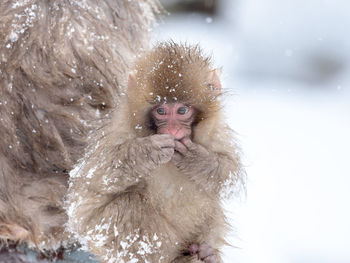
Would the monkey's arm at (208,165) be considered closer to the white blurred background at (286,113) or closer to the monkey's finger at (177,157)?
the monkey's finger at (177,157)

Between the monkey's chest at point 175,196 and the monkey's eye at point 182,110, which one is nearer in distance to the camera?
the monkey's eye at point 182,110

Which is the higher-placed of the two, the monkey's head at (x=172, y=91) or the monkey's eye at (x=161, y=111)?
the monkey's head at (x=172, y=91)

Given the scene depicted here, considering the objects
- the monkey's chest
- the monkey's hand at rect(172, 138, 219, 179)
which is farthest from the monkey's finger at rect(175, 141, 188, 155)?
the monkey's chest

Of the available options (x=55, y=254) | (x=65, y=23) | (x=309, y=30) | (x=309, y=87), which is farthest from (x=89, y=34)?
(x=309, y=30)

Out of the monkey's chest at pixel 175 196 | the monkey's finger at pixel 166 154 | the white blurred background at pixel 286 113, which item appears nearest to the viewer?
the monkey's finger at pixel 166 154

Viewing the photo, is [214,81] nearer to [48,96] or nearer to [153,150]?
[153,150]

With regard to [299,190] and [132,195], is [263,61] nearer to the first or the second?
[299,190]

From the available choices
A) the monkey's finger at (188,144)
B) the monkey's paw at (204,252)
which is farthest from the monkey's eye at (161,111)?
the monkey's paw at (204,252)

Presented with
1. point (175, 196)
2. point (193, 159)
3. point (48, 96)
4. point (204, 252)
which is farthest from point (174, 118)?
point (48, 96)
